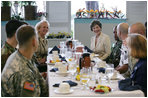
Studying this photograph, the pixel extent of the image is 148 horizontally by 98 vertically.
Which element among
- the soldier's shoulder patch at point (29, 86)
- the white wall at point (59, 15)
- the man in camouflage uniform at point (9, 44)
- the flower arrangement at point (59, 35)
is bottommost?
the soldier's shoulder patch at point (29, 86)

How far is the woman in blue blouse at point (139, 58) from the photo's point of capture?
264 cm

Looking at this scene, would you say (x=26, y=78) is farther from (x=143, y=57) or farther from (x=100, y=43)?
(x=100, y=43)

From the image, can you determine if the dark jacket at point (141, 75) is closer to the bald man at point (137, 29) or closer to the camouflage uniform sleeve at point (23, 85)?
the camouflage uniform sleeve at point (23, 85)

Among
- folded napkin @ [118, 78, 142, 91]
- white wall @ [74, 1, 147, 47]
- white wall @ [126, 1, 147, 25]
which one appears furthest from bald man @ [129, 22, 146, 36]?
white wall @ [126, 1, 147, 25]

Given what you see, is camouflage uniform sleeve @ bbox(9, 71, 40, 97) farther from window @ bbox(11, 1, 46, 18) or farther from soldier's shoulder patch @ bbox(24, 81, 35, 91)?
window @ bbox(11, 1, 46, 18)

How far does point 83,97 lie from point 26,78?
1.68 feet

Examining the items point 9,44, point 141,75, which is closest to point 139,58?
point 141,75

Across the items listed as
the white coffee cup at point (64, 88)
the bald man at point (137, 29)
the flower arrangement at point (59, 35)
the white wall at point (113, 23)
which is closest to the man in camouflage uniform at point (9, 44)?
Answer: the white coffee cup at point (64, 88)

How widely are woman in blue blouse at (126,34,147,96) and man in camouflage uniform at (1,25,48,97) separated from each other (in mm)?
966

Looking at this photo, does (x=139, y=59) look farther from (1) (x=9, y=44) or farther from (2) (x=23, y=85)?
(1) (x=9, y=44)

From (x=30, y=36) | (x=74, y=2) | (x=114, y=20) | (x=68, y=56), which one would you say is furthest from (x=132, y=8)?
(x=30, y=36)

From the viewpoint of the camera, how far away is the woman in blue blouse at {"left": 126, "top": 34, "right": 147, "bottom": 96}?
2642 millimetres

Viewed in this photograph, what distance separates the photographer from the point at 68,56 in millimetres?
4672

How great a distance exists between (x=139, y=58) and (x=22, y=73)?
3.86ft
